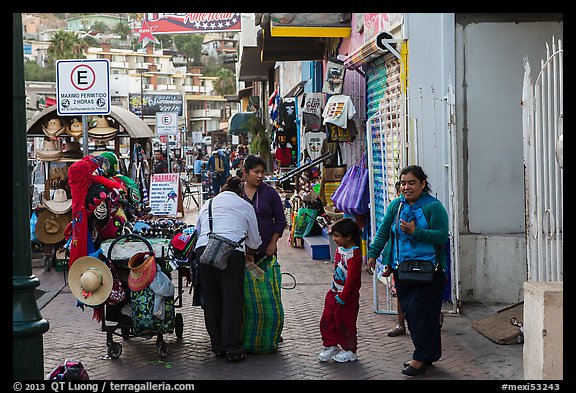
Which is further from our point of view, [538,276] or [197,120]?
[197,120]

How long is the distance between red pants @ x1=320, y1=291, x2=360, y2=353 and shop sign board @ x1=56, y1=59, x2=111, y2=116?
5.48 meters

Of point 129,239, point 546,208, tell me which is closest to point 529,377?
point 546,208

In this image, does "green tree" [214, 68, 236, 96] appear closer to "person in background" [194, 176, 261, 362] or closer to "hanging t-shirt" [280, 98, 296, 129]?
"hanging t-shirt" [280, 98, 296, 129]

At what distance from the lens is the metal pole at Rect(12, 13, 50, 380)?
5.21 metres

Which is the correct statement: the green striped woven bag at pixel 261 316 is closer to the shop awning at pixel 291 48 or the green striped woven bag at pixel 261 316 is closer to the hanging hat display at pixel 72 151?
the hanging hat display at pixel 72 151

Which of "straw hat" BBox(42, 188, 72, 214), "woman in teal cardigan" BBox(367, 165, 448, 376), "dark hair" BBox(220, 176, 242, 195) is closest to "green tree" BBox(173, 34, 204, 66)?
"straw hat" BBox(42, 188, 72, 214)

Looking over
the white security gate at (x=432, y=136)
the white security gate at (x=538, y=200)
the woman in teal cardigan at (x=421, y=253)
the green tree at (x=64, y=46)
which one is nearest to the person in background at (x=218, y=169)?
the white security gate at (x=432, y=136)

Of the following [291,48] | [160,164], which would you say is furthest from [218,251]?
[160,164]

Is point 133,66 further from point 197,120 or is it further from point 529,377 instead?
point 529,377

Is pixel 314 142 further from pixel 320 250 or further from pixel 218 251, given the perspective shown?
pixel 218 251

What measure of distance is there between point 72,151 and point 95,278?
27.0 feet

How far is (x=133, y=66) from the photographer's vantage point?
126m
